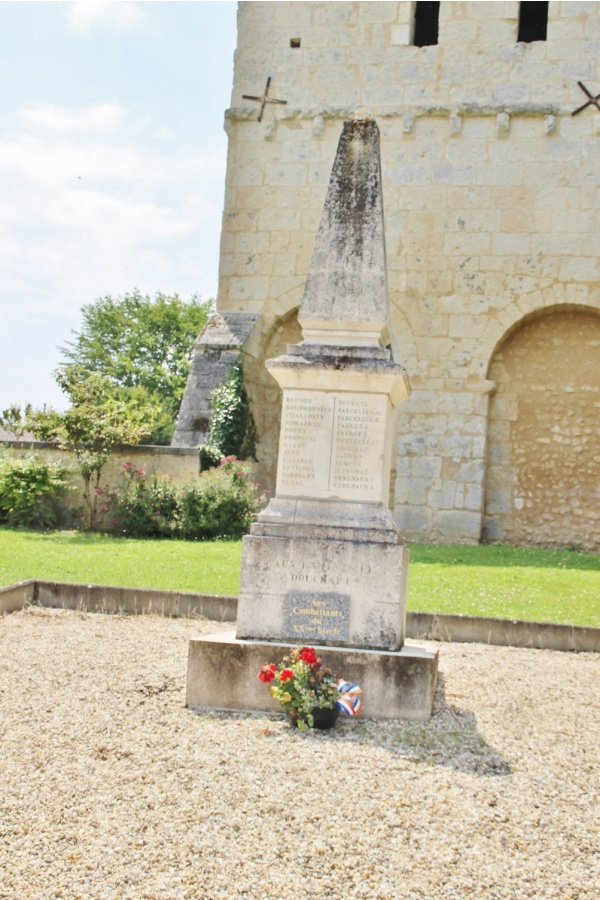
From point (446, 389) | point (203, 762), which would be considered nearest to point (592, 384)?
point (446, 389)

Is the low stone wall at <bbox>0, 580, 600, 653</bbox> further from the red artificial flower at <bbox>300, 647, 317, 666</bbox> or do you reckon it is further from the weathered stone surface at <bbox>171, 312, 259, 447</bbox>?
the weathered stone surface at <bbox>171, 312, 259, 447</bbox>

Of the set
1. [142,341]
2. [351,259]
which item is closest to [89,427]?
[351,259]

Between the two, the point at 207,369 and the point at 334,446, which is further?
the point at 207,369

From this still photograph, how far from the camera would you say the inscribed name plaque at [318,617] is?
4754 millimetres

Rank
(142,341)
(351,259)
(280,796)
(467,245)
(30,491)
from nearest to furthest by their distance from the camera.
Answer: (280,796) → (351,259) → (30,491) → (467,245) → (142,341)

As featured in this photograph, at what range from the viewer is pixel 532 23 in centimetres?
1476

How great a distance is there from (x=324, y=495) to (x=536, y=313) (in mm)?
9934

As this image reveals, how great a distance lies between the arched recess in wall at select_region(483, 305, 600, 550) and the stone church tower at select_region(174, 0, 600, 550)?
23mm

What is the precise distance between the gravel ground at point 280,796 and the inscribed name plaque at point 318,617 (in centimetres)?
53

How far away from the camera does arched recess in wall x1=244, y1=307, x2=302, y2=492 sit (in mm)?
14656

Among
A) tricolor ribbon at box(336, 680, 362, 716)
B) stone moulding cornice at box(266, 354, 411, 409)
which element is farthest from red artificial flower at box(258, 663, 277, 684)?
stone moulding cornice at box(266, 354, 411, 409)

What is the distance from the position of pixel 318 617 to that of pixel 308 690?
0.59 m

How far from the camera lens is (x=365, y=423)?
4.97 m

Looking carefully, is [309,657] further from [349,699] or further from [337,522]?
[337,522]
